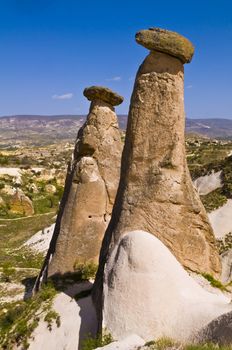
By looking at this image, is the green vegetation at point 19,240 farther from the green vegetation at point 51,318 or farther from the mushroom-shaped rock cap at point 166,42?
the mushroom-shaped rock cap at point 166,42

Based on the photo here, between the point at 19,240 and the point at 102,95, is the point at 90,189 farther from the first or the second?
the point at 19,240

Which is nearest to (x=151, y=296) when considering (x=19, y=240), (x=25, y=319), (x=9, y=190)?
(x=25, y=319)

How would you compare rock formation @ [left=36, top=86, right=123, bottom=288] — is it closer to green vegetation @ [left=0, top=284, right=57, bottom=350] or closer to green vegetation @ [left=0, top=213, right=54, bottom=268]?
green vegetation @ [left=0, top=284, right=57, bottom=350]

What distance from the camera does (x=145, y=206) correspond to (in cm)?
773

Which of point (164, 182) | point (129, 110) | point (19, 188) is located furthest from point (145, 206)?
point (19, 188)

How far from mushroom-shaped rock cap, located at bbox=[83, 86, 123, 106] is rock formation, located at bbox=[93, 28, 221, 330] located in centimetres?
276

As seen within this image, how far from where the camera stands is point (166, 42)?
25.2 ft

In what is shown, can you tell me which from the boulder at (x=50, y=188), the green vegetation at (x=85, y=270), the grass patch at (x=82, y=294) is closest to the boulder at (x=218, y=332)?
the grass patch at (x=82, y=294)

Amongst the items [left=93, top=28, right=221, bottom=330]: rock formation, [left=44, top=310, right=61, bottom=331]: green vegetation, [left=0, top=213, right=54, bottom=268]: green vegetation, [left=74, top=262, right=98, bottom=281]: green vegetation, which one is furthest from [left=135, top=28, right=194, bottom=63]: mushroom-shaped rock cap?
[left=0, top=213, right=54, bottom=268]: green vegetation

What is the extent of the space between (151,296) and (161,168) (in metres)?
2.22

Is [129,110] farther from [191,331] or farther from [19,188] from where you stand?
[19,188]

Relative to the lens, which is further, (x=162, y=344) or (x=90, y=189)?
(x=90, y=189)

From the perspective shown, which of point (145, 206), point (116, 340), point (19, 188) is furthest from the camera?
point (19, 188)

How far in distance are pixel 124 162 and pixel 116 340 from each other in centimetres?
312
